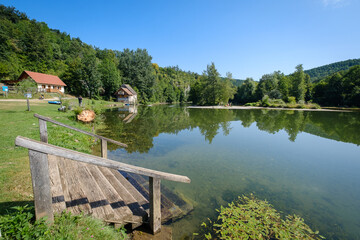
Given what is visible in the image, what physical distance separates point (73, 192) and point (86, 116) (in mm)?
12325

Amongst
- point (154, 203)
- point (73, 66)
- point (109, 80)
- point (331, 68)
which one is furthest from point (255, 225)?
point (331, 68)

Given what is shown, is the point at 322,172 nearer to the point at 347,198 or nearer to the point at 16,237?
the point at 347,198

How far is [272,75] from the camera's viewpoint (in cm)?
6253

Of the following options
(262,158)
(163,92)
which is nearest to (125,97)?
(163,92)

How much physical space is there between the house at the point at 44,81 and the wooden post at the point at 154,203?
46.8 m

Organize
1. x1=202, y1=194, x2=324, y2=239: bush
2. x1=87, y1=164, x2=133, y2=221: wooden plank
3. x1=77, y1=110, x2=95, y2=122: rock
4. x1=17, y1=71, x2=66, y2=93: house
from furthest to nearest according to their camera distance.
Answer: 1. x1=17, y1=71, x2=66, y2=93: house
2. x1=77, y1=110, x2=95, y2=122: rock
3. x1=202, y1=194, x2=324, y2=239: bush
4. x1=87, y1=164, x2=133, y2=221: wooden plank

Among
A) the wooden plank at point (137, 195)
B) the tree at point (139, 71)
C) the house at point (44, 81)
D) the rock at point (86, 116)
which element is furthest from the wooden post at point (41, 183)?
the tree at point (139, 71)

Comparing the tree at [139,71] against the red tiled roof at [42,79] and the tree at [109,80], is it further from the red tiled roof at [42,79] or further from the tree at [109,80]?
the red tiled roof at [42,79]

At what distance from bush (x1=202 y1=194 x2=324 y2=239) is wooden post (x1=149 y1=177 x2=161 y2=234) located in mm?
1199

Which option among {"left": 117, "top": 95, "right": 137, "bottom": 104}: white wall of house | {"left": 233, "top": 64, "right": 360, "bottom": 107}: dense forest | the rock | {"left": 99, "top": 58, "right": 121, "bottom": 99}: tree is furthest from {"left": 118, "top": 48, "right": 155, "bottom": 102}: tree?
the rock

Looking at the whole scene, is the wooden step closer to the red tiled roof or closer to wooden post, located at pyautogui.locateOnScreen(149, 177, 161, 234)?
wooden post, located at pyautogui.locateOnScreen(149, 177, 161, 234)

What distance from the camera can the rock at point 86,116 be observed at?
45.4 feet

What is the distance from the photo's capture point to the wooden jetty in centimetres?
209

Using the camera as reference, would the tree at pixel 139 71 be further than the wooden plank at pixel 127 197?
Yes
